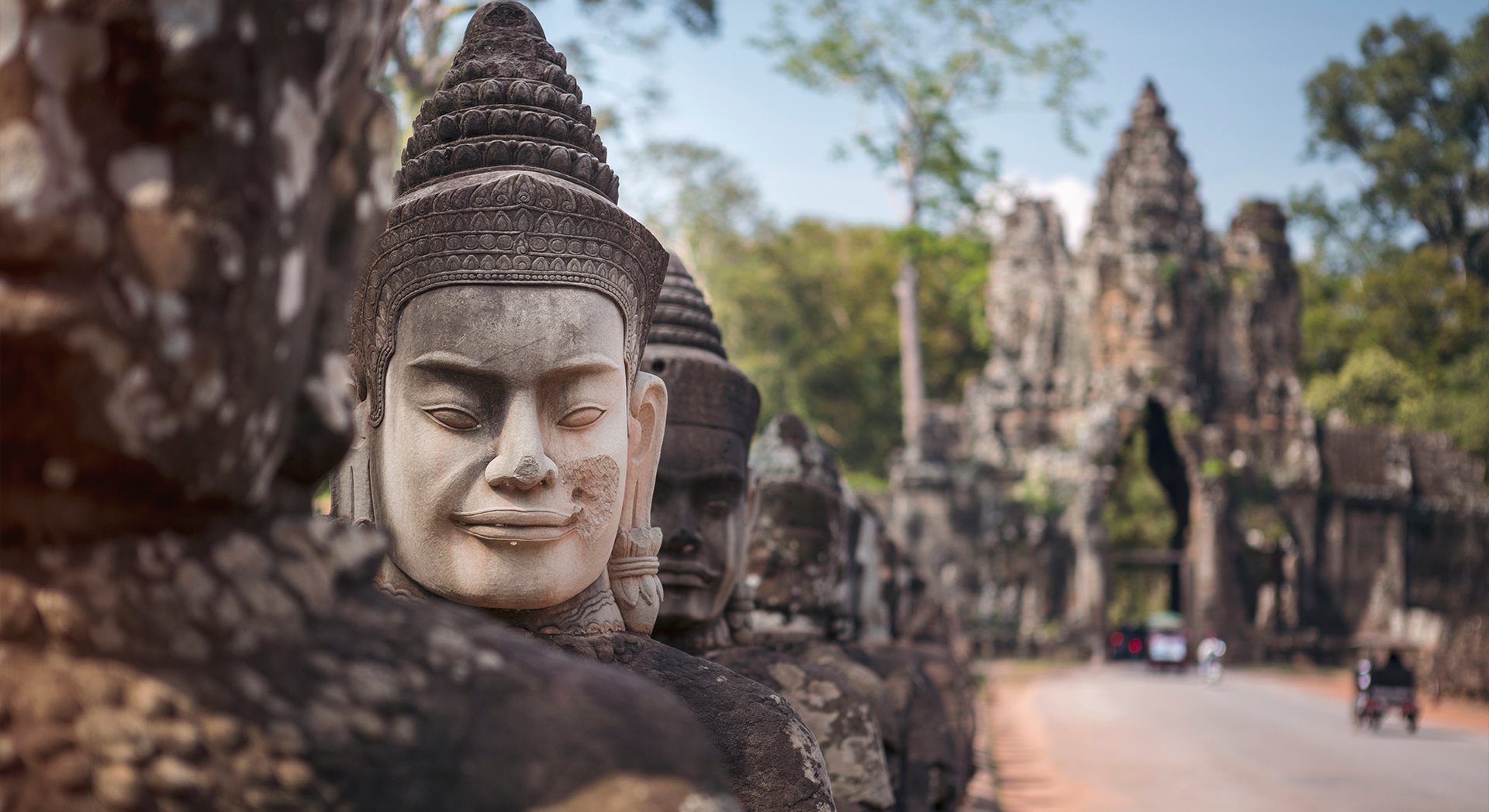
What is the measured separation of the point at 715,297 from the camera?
119 ft

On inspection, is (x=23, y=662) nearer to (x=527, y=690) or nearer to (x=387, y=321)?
(x=527, y=690)

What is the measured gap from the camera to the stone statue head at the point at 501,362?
10.5 feet

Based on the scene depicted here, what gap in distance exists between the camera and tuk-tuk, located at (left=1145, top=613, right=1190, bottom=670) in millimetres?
30641

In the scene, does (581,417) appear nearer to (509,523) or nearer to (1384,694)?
(509,523)

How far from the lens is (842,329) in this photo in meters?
47.8

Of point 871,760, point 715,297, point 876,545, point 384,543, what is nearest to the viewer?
point 384,543

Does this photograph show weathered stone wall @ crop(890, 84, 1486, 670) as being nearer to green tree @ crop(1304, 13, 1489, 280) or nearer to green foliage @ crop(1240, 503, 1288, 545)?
green foliage @ crop(1240, 503, 1288, 545)

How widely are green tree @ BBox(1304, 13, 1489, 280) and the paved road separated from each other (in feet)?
104

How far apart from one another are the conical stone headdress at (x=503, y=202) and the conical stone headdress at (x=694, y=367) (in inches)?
53.8

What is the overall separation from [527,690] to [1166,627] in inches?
1231

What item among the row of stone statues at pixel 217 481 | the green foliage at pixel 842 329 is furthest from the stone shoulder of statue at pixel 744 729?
the green foliage at pixel 842 329

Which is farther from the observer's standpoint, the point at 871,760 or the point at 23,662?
the point at 871,760

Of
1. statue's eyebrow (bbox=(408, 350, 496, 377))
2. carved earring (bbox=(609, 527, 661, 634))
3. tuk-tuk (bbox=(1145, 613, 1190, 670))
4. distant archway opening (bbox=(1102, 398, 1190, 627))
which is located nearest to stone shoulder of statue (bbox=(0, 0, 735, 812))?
statue's eyebrow (bbox=(408, 350, 496, 377))

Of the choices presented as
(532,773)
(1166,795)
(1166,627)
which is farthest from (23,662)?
(1166,627)
